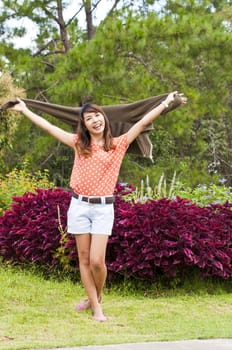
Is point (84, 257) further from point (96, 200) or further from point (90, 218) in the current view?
point (96, 200)

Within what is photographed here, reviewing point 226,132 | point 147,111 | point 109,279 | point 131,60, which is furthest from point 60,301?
point 226,132

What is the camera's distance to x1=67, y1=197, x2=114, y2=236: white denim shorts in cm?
623

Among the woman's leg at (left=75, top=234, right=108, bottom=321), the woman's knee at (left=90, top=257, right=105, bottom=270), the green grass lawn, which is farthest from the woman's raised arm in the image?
the green grass lawn

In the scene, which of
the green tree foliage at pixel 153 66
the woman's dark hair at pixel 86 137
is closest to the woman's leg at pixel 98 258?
the woman's dark hair at pixel 86 137

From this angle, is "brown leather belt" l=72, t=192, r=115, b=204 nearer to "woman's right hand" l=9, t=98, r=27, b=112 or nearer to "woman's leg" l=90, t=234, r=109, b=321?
"woman's leg" l=90, t=234, r=109, b=321

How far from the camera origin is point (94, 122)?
6375 millimetres

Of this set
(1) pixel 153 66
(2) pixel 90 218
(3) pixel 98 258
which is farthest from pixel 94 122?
(1) pixel 153 66

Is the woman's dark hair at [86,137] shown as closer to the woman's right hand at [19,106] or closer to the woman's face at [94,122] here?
the woman's face at [94,122]

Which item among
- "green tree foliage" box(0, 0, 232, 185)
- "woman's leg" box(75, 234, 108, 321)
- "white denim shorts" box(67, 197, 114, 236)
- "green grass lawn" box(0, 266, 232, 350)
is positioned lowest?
"green grass lawn" box(0, 266, 232, 350)

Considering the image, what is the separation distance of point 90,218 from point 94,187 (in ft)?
0.90

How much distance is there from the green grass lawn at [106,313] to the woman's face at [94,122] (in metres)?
1.63

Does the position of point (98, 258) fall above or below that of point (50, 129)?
below

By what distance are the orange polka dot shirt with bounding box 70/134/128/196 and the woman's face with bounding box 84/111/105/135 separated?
0.13 m

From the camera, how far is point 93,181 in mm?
6262
